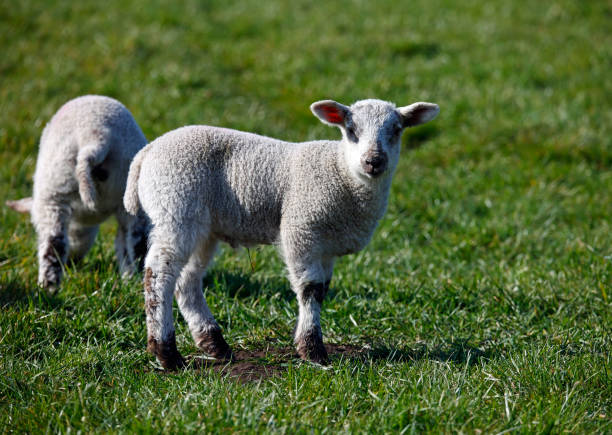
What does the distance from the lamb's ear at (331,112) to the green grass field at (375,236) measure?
1459mm

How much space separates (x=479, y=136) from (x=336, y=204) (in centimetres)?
507

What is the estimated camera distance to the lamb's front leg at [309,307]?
425 cm

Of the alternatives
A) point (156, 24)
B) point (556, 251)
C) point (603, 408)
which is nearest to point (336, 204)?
point (603, 408)

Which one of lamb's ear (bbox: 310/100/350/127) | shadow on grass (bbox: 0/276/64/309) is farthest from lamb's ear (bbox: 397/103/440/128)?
shadow on grass (bbox: 0/276/64/309)

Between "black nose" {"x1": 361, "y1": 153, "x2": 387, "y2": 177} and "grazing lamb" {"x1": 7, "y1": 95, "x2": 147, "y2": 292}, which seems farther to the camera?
"grazing lamb" {"x1": 7, "y1": 95, "x2": 147, "y2": 292}

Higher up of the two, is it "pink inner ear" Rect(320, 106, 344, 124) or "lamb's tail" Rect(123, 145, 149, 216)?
"pink inner ear" Rect(320, 106, 344, 124)

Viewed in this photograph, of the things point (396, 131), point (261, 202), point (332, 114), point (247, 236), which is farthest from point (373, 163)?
point (247, 236)

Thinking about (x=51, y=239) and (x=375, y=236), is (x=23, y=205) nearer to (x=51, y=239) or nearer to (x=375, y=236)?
(x=51, y=239)

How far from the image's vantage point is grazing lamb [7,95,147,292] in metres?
5.32

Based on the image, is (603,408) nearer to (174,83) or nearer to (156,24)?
(174,83)

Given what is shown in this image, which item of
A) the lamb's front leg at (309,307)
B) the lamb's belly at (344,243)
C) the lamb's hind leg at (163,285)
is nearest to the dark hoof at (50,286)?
the lamb's hind leg at (163,285)

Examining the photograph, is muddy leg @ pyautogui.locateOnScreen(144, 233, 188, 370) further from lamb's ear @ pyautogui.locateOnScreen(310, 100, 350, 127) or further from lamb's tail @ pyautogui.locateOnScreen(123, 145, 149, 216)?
lamb's ear @ pyautogui.locateOnScreen(310, 100, 350, 127)

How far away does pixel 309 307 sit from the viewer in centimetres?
430

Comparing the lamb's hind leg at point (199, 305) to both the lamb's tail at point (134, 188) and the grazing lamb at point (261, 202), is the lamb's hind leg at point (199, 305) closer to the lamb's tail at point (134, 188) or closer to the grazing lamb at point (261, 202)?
the grazing lamb at point (261, 202)
